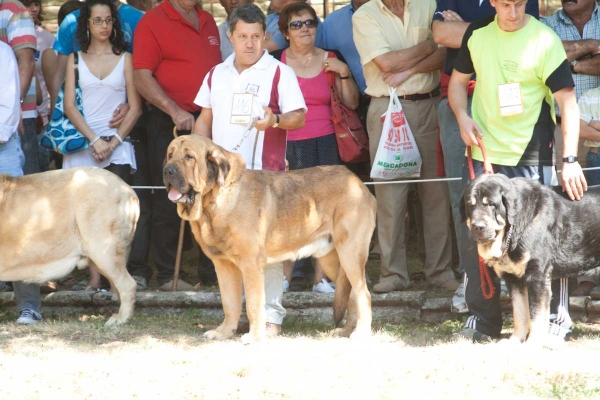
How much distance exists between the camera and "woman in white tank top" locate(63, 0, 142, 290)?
28.3ft

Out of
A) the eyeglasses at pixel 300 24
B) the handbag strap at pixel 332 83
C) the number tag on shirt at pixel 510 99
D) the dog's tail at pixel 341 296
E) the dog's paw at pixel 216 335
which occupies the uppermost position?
the eyeglasses at pixel 300 24

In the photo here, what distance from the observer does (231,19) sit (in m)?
7.23

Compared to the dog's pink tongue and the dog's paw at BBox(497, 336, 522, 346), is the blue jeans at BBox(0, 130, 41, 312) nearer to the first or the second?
the dog's pink tongue

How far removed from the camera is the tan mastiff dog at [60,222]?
759 centimetres

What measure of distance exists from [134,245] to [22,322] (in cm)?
153

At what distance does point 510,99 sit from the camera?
254 inches

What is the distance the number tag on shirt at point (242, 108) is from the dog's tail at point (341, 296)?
1375 mm

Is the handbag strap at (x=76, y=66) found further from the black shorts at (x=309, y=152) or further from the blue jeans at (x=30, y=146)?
the black shorts at (x=309, y=152)

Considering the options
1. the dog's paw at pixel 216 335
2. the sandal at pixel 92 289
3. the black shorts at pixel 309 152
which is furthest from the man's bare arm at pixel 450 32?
the sandal at pixel 92 289

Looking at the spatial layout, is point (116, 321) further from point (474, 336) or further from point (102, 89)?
point (474, 336)

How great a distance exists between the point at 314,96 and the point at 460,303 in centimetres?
225

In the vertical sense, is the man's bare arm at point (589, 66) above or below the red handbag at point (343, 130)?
above

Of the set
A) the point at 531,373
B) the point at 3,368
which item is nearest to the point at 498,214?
the point at 531,373

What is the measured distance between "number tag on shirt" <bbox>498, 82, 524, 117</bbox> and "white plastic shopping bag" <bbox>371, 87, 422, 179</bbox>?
5.67 ft
